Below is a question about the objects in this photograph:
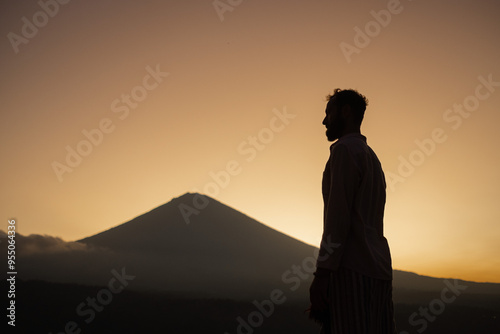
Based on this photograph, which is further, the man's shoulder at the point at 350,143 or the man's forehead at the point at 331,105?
the man's forehead at the point at 331,105

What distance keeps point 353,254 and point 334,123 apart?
938 millimetres

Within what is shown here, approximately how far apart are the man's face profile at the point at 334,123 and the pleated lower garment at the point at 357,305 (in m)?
0.94

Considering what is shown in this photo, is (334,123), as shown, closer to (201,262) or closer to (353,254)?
(353,254)

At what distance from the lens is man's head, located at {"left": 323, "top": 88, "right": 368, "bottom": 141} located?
3004 millimetres

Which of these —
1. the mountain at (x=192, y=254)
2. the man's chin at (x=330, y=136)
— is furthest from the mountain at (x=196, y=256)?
the man's chin at (x=330, y=136)

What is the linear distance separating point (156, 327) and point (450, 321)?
16.1 m

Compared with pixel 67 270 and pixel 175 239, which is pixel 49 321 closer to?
pixel 175 239

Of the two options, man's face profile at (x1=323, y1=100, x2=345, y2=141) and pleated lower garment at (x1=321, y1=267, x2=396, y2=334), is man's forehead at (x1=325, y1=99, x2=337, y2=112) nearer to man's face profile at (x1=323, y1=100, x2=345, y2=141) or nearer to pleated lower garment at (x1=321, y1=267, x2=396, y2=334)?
man's face profile at (x1=323, y1=100, x2=345, y2=141)

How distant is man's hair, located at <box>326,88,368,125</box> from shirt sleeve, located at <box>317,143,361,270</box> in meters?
0.37

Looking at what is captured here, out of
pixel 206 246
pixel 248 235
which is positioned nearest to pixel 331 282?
pixel 248 235

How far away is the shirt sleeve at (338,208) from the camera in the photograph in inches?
103

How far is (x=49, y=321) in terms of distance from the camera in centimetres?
1992

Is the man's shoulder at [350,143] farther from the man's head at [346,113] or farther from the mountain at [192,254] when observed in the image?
the mountain at [192,254]

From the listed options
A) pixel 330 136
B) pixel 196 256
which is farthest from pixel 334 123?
pixel 196 256
